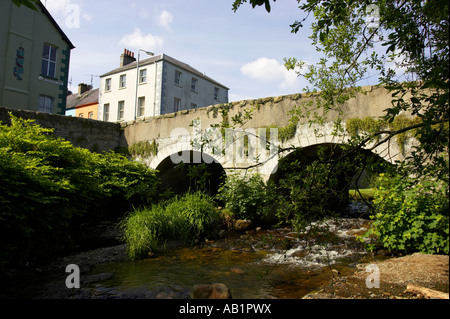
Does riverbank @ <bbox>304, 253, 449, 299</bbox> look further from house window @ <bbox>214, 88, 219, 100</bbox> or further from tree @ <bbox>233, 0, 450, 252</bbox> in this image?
house window @ <bbox>214, 88, 219, 100</bbox>

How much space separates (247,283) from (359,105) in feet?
14.7

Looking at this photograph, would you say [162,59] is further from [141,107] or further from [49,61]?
[49,61]

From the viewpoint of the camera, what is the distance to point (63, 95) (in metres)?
15.8

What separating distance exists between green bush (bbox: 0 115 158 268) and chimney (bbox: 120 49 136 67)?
18.2m

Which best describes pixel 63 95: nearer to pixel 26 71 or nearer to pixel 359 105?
pixel 26 71

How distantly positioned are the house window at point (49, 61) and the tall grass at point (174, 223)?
11928 mm

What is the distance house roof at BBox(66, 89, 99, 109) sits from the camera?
26.3 m

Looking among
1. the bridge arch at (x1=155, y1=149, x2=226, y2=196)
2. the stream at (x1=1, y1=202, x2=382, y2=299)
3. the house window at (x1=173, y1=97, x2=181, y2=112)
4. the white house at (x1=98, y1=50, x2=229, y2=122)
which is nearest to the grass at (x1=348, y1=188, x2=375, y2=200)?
the stream at (x1=1, y1=202, x2=382, y2=299)

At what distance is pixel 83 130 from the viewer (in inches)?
436

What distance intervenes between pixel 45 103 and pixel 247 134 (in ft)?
39.8

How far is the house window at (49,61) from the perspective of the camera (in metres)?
15.2

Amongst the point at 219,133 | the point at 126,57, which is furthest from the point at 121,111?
the point at 219,133

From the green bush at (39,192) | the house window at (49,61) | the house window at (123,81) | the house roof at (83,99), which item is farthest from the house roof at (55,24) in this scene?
the green bush at (39,192)
